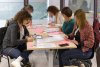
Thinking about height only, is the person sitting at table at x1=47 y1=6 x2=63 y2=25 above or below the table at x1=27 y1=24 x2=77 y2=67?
above

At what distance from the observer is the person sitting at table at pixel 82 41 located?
129 inches

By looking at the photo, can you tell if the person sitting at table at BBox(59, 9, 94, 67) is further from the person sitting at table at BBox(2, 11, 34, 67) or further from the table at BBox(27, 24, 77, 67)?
the person sitting at table at BBox(2, 11, 34, 67)

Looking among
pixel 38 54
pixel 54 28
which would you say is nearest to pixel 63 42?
pixel 54 28

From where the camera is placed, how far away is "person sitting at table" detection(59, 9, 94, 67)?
10.7ft

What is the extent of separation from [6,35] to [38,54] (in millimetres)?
1740

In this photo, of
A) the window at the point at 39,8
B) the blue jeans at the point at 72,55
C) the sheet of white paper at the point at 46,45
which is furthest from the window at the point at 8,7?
the sheet of white paper at the point at 46,45

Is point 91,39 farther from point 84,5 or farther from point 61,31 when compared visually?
point 84,5

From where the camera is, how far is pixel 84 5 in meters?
6.08

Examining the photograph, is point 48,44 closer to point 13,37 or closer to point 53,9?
point 13,37

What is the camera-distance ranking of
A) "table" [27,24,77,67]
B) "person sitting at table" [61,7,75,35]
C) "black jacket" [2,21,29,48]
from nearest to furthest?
"table" [27,24,77,67], "black jacket" [2,21,29,48], "person sitting at table" [61,7,75,35]

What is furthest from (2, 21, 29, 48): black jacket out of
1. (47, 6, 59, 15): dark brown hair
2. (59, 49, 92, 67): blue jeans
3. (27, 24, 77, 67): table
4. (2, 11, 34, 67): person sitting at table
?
(47, 6, 59, 15): dark brown hair

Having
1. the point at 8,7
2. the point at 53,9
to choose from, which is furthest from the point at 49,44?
the point at 8,7

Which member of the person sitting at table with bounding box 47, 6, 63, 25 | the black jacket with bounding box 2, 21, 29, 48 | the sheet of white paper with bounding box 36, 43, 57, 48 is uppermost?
the person sitting at table with bounding box 47, 6, 63, 25

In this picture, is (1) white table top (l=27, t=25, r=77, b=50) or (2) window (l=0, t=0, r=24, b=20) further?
(2) window (l=0, t=0, r=24, b=20)
